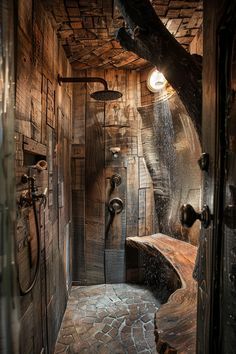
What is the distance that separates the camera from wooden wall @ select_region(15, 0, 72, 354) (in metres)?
1.66

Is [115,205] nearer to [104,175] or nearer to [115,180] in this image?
[115,180]

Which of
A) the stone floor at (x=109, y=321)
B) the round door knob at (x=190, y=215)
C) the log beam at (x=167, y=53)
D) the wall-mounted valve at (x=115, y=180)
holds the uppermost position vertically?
the log beam at (x=167, y=53)

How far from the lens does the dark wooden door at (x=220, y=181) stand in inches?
31.2

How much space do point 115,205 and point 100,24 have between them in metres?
2.47

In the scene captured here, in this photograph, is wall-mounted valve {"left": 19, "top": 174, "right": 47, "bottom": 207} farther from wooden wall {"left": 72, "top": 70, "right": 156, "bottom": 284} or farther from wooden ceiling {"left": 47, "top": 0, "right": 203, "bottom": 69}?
wooden wall {"left": 72, "top": 70, "right": 156, "bottom": 284}

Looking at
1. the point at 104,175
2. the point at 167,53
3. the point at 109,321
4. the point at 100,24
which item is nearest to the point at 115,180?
the point at 104,175

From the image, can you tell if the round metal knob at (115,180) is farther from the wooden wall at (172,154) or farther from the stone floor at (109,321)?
the stone floor at (109,321)

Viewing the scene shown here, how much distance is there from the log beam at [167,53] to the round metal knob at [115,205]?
2321 mm

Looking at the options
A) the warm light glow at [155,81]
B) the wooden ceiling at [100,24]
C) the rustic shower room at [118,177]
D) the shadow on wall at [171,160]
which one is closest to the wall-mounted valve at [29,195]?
the rustic shower room at [118,177]

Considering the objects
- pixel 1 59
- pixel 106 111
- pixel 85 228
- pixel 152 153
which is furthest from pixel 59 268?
pixel 1 59

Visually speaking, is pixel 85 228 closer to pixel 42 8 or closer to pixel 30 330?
pixel 30 330

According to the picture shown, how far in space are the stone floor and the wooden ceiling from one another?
3.52 metres

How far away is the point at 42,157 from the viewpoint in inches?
87.6

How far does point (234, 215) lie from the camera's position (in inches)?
30.1
